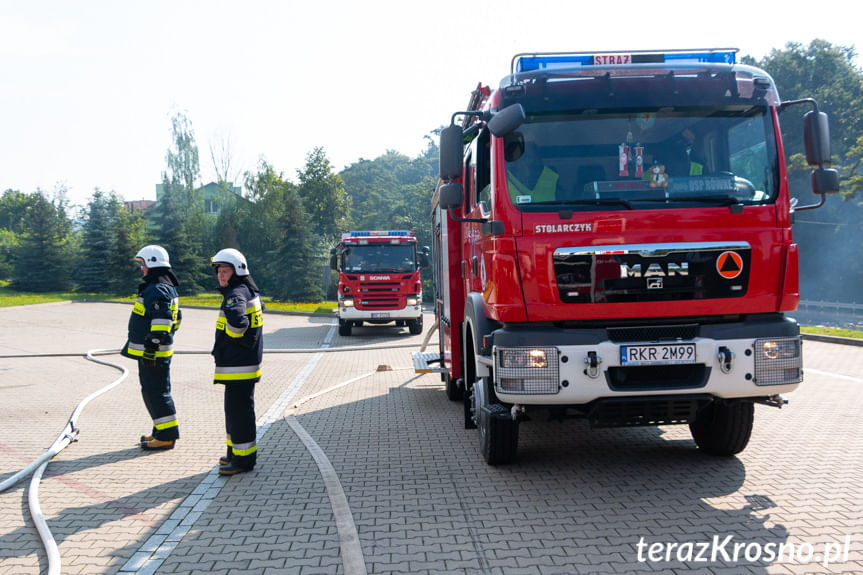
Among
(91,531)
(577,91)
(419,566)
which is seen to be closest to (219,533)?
(91,531)

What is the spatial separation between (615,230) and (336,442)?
3816mm

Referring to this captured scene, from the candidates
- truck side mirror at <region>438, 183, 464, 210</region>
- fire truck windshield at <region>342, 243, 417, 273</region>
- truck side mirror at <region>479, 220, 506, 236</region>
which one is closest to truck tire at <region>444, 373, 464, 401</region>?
truck side mirror at <region>438, 183, 464, 210</region>

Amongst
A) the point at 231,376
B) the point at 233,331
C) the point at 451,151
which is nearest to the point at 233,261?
the point at 233,331

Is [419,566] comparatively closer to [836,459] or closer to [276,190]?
[836,459]

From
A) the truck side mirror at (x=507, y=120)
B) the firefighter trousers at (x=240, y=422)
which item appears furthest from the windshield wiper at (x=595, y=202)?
the firefighter trousers at (x=240, y=422)

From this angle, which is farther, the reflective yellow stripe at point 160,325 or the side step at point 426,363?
the side step at point 426,363

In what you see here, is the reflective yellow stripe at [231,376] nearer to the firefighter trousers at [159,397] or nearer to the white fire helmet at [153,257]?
the firefighter trousers at [159,397]

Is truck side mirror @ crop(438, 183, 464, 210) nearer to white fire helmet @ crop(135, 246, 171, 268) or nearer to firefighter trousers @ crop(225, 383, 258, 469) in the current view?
firefighter trousers @ crop(225, 383, 258, 469)

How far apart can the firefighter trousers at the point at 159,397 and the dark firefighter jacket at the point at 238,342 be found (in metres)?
1.26

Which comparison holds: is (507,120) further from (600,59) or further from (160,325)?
(160,325)

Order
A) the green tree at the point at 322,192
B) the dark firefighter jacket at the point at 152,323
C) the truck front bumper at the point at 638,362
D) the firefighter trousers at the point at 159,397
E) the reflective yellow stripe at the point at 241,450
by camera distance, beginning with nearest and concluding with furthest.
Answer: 1. the truck front bumper at the point at 638,362
2. the reflective yellow stripe at the point at 241,450
3. the dark firefighter jacket at the point at 152,323
4. the firefighter trousers at the point at 159,397
5. the green tree at the point at 322,192

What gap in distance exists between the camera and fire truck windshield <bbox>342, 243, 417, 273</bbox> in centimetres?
2036

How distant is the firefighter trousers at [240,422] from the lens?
614 cm

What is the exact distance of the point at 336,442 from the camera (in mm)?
7387
